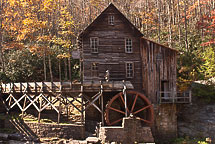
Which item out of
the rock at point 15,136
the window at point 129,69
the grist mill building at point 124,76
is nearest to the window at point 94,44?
the grist mill building at point 124,76

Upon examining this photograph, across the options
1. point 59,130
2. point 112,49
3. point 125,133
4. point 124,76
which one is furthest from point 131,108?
point 59,130

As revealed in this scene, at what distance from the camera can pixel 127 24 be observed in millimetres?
18031

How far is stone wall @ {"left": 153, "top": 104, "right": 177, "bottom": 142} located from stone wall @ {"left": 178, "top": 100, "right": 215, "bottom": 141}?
1049mm

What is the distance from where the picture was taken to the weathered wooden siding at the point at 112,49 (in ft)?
58.3

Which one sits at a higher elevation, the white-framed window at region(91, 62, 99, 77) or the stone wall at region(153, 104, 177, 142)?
the white-framed window at region(91, 62, 99, 77)

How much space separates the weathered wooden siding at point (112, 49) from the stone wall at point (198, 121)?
522 centimetres

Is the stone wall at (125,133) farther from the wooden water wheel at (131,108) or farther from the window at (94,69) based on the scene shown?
the window at (94,69)

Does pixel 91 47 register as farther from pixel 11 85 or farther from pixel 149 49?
pixel 11 85

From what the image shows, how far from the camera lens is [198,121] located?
17391mm

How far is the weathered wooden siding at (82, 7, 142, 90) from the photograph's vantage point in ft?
58.3

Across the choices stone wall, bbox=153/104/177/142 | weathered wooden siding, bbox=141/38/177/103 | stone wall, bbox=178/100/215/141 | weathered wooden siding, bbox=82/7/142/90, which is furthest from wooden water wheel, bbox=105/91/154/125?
stone wall, bbox=178/100/215/141

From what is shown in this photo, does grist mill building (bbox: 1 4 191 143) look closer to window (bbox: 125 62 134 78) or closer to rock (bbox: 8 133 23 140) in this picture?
window (bbox: 125 62 134 78)

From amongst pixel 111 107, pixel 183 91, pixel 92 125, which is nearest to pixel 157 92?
pixel 183 91

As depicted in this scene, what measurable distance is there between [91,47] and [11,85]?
293 inches
